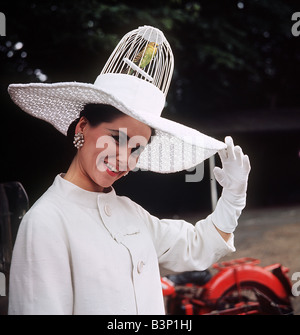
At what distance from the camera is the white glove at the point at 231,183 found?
143 cm

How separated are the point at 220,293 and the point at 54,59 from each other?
2.61 meters

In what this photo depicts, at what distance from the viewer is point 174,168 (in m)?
1.72

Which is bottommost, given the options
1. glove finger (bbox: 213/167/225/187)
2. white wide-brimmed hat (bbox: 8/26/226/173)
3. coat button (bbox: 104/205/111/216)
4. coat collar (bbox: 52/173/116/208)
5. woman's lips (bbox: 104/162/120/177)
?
coat button (bbox: 104/205/111/216)

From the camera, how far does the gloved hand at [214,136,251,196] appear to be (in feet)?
4.68

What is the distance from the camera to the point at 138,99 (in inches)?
53.4

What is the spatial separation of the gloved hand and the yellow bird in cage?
1.55ft

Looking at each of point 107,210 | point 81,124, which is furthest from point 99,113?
point 107,210

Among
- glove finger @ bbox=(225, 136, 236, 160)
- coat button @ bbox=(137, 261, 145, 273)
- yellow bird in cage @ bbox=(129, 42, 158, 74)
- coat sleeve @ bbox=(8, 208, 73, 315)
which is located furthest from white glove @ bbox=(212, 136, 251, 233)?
coat sleeve @ bbox=(8, 208, 73, 315)

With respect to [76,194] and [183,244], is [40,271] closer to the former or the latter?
[76,194]

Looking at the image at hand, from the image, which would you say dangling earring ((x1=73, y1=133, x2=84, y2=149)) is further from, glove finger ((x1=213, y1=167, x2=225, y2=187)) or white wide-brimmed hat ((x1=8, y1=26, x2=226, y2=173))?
glove finger ((x1=213, y1=167, x2=225, y2=187))

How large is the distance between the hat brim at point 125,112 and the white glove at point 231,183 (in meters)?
0.07
